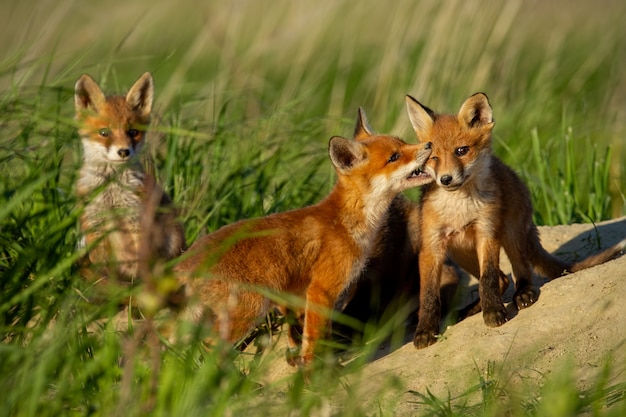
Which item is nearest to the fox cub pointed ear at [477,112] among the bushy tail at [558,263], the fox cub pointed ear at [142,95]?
the bushy tail at [558,263]

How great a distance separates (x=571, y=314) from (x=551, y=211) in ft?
7.46

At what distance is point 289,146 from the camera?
22.1ft

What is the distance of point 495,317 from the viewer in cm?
478

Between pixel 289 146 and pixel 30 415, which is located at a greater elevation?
pixel 30 415

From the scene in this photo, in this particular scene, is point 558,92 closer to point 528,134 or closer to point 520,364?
point 528,134

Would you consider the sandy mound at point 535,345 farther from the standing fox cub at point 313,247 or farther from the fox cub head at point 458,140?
the fox cub head at point 458,140

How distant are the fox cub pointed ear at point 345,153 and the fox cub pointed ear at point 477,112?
0.61 metres

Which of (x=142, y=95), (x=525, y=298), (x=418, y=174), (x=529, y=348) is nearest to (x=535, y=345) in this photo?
(x=529, y=348)

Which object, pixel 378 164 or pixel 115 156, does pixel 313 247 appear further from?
pixel 115 156

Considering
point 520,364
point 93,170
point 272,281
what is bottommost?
point 93,170

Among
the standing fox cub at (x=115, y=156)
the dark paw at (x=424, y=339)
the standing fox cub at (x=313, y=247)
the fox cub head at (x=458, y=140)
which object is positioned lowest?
the standing fox cub at (x=115, y=156)

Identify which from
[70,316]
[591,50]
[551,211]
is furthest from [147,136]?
[591,50]

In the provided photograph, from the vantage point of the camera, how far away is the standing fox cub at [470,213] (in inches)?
197

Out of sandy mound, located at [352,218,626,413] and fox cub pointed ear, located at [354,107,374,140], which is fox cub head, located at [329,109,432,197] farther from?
sandy mound, located at [352,218,626,413]
